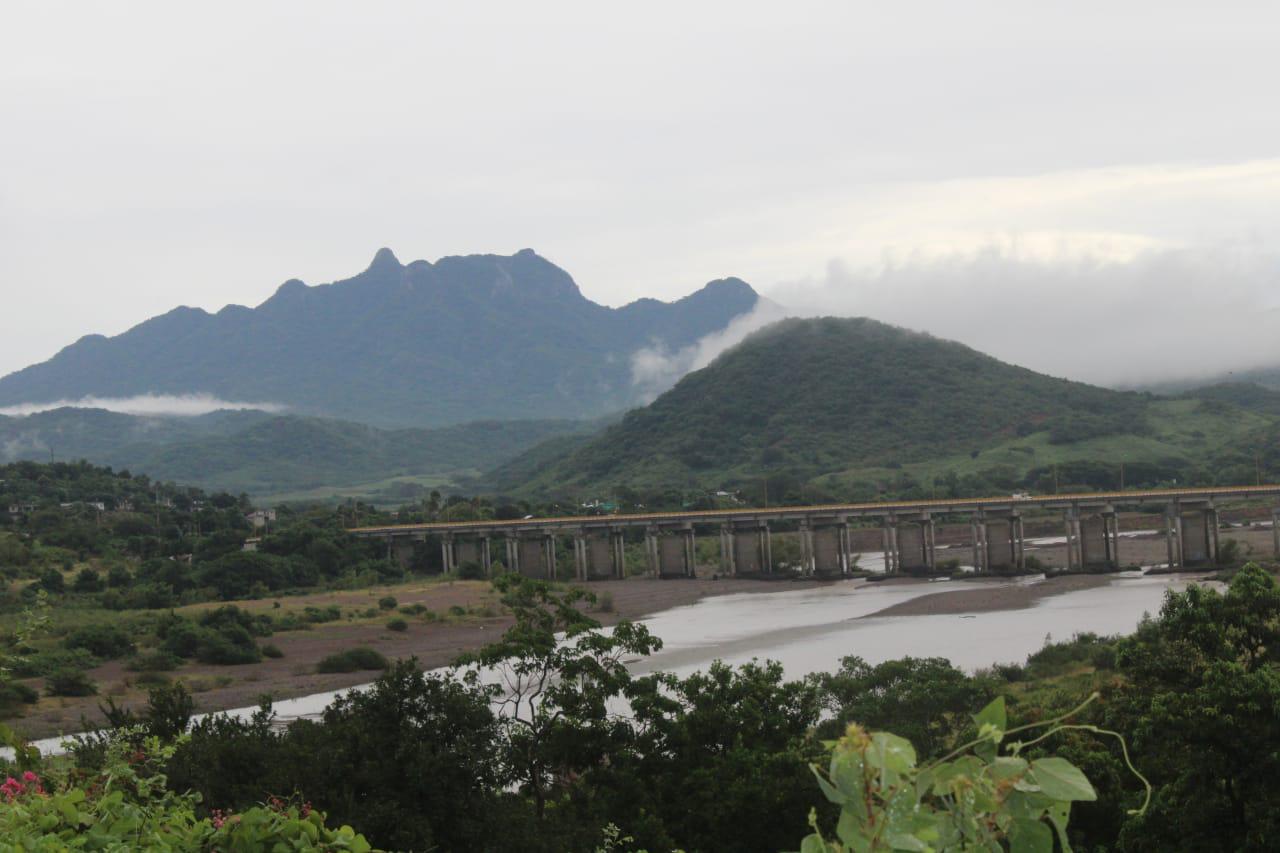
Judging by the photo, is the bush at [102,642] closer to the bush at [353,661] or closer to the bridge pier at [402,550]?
the bush at [353,661]

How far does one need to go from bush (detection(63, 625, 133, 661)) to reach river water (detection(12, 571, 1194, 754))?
37.8 feet

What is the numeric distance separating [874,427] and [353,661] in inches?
4504

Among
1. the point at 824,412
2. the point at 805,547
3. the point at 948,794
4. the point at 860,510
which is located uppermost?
the point at 824,412

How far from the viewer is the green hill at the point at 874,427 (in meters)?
133

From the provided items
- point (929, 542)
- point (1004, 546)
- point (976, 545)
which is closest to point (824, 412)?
point (929, 542)

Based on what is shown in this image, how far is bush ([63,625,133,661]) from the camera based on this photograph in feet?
170

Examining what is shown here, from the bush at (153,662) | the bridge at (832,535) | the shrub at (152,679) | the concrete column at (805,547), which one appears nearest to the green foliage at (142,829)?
the shrub at (152,679)

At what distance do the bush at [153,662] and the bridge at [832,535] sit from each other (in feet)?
150

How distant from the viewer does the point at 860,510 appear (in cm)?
9238

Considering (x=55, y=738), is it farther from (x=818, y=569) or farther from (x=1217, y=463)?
Result: (x=1217, y=463)

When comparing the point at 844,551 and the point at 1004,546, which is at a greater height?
the point at 1004,546

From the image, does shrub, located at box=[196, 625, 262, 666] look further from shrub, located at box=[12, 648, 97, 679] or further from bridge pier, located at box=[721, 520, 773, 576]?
bridge pier, located at box=[721, 520, 773, 576]

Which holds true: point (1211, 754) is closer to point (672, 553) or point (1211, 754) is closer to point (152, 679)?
point (152, 679)

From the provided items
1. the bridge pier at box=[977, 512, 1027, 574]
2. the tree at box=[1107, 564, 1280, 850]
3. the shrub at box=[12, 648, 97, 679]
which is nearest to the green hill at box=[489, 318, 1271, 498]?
the bridge pier at box=[977, 512, 1027, 574]
